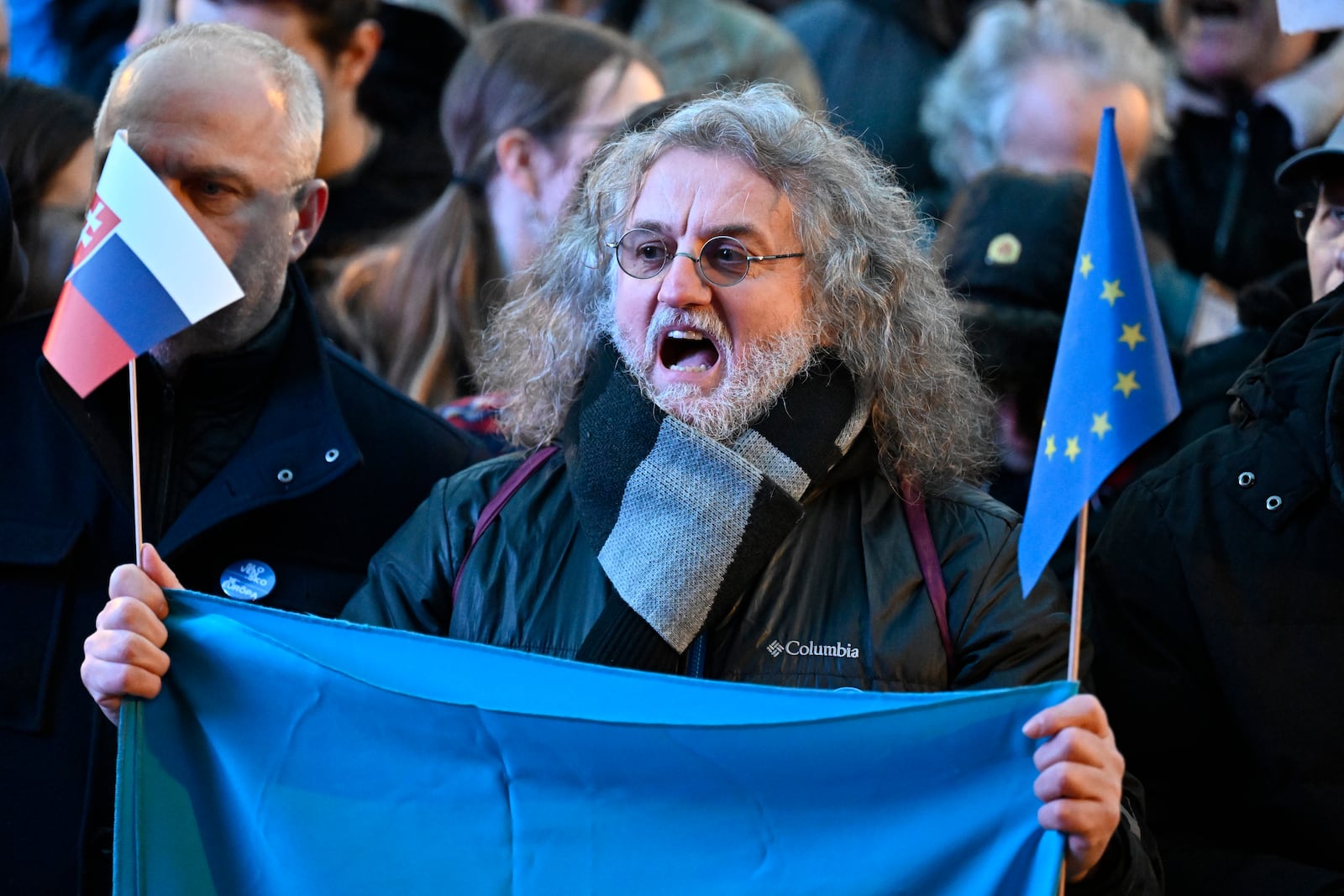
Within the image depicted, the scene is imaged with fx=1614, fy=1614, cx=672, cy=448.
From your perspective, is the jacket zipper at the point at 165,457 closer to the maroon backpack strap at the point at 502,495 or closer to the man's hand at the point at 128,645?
the man's hand at the point at 128,645

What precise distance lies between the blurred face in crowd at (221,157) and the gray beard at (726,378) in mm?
932

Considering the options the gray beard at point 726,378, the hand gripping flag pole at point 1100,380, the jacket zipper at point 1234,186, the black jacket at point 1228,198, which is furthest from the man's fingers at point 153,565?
the jacket zipper at point 1234,186

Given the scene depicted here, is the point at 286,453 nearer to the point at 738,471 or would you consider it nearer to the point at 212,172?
the point at 212,172

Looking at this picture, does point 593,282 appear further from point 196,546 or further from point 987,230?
point 987,230

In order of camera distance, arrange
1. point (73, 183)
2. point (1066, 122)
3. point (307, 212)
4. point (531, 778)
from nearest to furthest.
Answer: point (531, 778), point (307, 212), point (73, 183), point (1066, 122)

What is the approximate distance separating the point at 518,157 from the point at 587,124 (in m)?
0.22

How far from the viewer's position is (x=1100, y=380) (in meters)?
2.46

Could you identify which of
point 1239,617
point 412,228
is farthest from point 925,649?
point 412,228

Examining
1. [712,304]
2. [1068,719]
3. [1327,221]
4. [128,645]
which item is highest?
[1327,221]

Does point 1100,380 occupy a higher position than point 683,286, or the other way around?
point 1100,380

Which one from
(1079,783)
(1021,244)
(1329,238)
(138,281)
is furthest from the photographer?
(1021,244)

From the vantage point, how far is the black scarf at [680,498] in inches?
110

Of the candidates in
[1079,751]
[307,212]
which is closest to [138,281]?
[307,212]

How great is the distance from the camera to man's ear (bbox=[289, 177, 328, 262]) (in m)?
3.57
